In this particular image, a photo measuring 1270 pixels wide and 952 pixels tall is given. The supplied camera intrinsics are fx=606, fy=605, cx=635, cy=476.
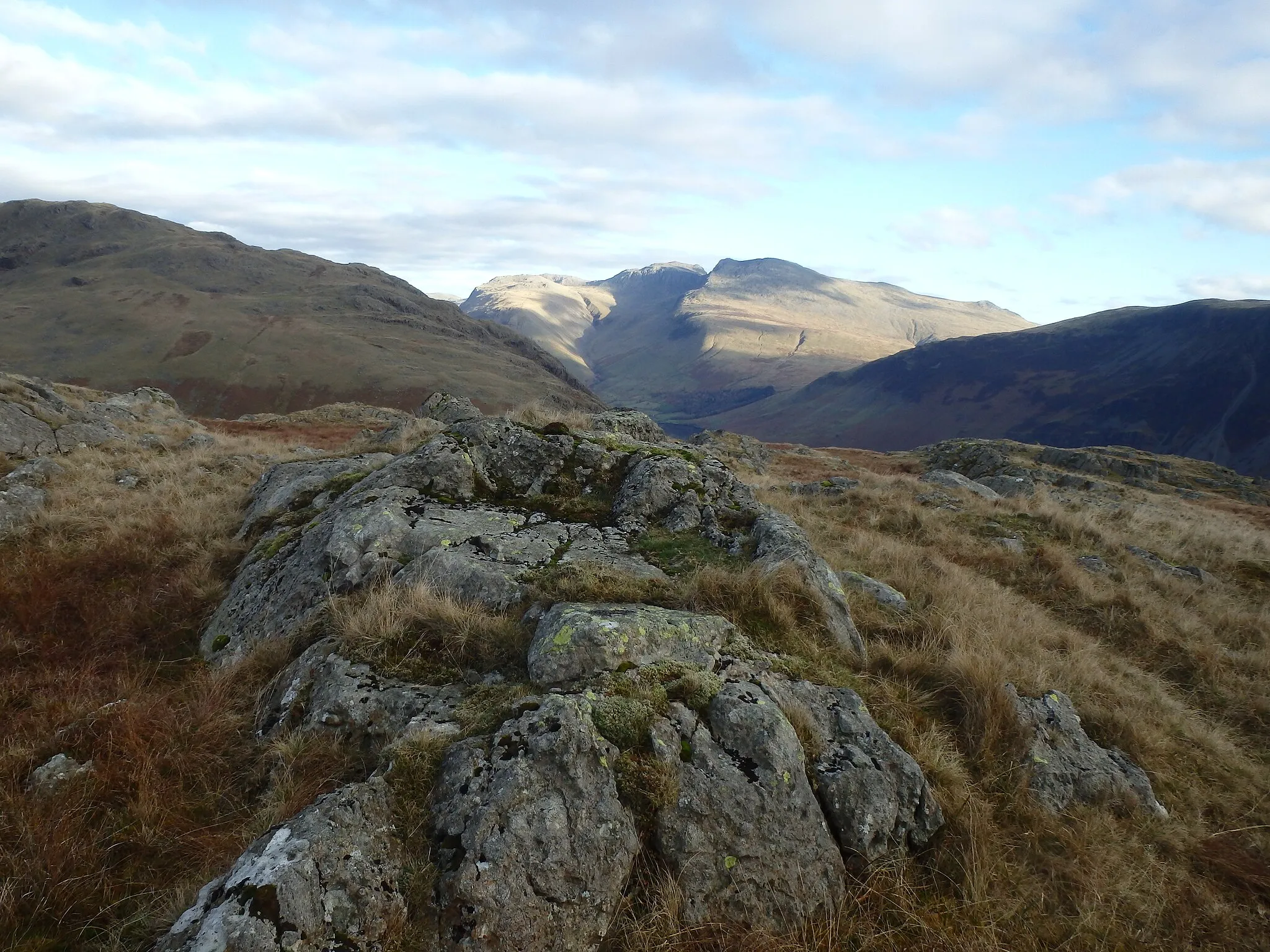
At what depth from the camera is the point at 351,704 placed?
4.78 metres

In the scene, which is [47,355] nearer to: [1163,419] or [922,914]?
[922,914]

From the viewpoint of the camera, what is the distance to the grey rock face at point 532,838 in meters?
3.30

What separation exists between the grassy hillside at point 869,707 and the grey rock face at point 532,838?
0.25 metres

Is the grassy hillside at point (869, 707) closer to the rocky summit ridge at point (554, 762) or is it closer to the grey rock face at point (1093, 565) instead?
the rocky summit ridge at point (554, 762)

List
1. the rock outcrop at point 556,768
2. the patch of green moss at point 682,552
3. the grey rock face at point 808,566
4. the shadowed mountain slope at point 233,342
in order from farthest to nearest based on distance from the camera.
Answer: the shadowed mountain slope at point 233,342
the patch of green moss at point 682,552
the grey rock face at point 808,566
the rock outcrop at point 556,768

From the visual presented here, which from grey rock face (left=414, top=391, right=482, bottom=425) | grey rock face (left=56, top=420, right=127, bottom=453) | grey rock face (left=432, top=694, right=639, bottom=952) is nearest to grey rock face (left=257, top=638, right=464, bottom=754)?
grey rock face (left=432, top=694, right=639, bottom=952)

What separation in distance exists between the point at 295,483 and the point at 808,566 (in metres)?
8.30

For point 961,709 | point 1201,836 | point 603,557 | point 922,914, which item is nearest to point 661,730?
point 922,914

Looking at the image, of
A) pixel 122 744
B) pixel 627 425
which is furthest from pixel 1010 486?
pixel 122 744

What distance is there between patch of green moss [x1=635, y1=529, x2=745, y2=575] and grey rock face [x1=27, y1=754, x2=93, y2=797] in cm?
514

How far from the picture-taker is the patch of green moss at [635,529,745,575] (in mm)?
7168

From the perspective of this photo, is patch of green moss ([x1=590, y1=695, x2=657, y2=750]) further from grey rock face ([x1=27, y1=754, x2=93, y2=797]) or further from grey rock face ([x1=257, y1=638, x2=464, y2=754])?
grey rock face ([x1=27, y1=754, x2=93, y2=797])

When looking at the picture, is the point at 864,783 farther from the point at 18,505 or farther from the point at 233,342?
the point at 233,342

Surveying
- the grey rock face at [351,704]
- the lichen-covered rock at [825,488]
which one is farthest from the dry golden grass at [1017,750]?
the lichen-covered rock at [825,488]
